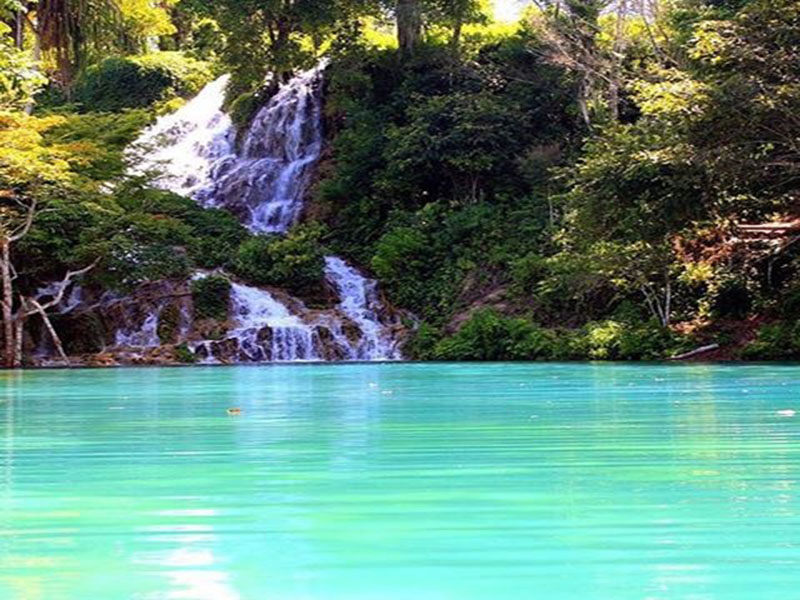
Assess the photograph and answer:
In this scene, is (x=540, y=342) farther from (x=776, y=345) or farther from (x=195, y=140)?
(x=195, y=140)

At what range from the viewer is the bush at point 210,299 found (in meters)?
25.5

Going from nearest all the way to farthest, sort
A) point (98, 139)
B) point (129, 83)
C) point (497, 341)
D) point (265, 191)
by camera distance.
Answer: point (497, 341)
point (98, 139)
point (265, 191)
point (129, 83)

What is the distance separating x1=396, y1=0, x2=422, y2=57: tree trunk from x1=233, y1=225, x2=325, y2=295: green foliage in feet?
23.4

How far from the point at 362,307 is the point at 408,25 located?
8.73m

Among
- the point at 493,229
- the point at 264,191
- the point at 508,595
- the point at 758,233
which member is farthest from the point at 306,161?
the point at 508,595

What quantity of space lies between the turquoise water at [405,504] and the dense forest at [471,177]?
328 inches

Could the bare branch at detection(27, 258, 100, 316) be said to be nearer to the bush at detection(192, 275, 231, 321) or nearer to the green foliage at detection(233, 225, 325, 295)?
the bush at detection(192, 275, 231, 321)

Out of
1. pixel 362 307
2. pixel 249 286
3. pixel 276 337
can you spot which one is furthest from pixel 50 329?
pixel 362 307

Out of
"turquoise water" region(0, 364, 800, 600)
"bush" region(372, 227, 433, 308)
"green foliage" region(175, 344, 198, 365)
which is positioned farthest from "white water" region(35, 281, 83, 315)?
"turquoise water" region(0, 364, 800, 600)

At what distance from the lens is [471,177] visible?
2900 centimetres

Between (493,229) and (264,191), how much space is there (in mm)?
6731

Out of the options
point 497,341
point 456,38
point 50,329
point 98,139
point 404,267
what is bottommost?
point 497,341

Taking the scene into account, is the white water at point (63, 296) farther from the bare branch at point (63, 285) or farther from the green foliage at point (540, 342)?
the green foliage at point (540, 342)

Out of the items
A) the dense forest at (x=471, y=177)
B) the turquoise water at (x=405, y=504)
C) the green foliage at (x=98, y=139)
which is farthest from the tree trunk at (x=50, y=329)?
the turquoise water at (x=405, y=504)
